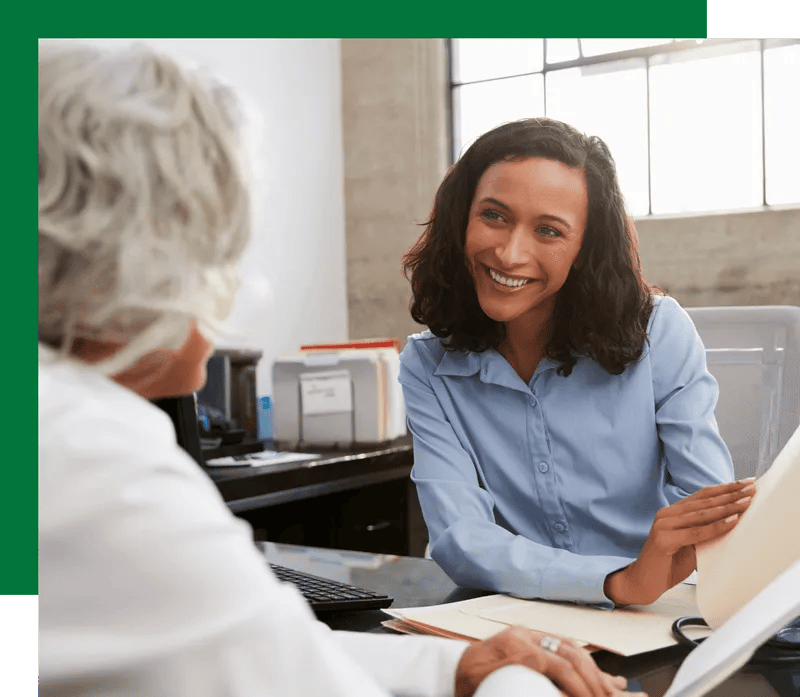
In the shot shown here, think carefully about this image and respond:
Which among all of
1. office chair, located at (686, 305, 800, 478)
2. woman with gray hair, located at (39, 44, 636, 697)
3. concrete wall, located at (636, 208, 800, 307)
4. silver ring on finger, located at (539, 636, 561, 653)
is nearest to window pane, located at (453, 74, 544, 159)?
concrete wall, located at (636, 208, 800, 307)

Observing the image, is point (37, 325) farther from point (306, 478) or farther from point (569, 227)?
point (306, 478)

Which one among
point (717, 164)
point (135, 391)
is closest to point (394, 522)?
point (717, 164)

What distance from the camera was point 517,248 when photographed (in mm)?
1103

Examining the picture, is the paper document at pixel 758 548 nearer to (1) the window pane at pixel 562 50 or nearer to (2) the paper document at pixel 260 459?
(2) the paper document at pixel 260 459

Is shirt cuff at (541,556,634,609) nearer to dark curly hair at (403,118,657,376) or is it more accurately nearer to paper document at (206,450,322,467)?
dark curly hair at (403,118,657,376)

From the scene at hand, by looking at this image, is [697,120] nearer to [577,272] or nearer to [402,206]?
[577,272]

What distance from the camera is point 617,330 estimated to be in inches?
46.7

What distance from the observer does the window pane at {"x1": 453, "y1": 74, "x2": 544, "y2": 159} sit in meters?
2.95

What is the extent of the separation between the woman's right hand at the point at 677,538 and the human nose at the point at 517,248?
382 millimetres

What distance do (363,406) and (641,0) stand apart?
5.78ft

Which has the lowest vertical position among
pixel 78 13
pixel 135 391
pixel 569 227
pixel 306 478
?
pixel 306 478

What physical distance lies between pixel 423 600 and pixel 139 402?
1.88 ft

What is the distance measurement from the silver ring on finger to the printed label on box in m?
2.09

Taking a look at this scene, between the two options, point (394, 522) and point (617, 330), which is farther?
point (394, 522)
